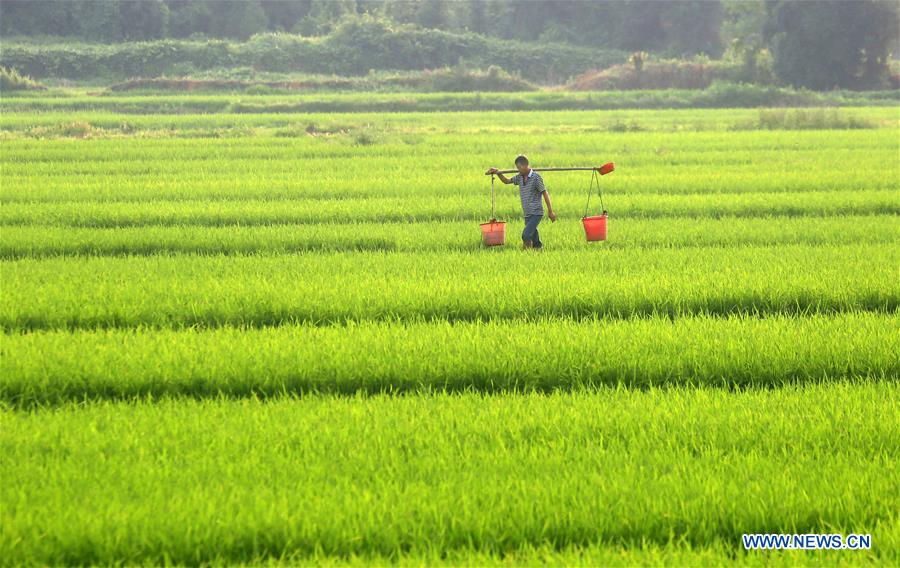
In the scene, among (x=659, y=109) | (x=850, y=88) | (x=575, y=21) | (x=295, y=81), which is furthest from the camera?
(x=575, y=21)

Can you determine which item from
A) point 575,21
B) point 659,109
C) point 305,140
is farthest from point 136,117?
point 575,21

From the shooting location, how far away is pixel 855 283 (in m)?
7.26

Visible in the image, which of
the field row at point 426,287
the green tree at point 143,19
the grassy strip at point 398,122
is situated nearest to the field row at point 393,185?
the field row at point 426,287

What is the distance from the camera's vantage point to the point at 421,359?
546 cm

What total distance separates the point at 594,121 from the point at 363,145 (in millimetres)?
8741

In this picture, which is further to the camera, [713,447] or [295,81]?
[295,81]

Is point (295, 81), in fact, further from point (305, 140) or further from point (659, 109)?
point (305, 140)

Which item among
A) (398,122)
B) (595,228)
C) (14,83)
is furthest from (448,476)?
(14,83)

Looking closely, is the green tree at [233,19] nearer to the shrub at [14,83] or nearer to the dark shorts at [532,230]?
the shrub at [14,83]

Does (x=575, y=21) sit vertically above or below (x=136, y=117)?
above

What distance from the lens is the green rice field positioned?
11.5ft

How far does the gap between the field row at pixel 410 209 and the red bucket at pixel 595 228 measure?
1453 millimetres

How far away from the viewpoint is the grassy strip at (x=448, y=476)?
3408 millimetres

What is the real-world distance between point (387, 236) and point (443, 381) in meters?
4.44
